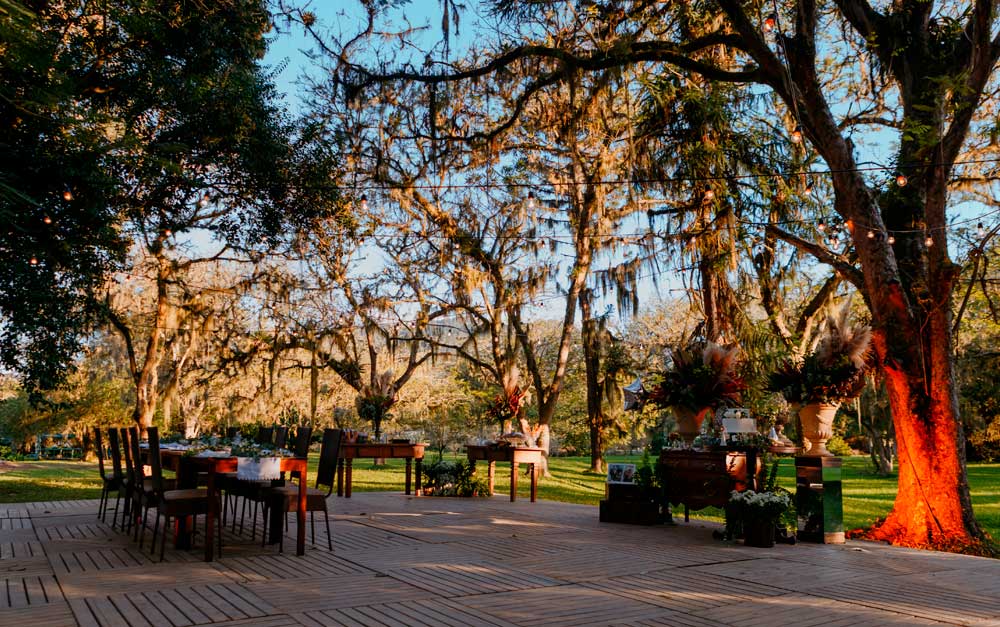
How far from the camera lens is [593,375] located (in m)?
16.9

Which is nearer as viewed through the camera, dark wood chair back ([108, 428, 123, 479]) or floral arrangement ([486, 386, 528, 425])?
dark wood chair back ([108, 428, 123, 479])

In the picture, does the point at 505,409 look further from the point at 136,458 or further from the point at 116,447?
the point at 136,458

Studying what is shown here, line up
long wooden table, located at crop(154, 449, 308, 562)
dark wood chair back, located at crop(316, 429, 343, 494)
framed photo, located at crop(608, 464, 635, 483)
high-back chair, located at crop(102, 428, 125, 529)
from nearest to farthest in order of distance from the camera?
long wooden table, located at crop(154, 449, 308, 562) → dark wood chair back, located at crop(316, 429, 343, 494) → high-back chair, located at crop(102, 428, 125, 529) → framed photo, located at crop(608, 464, 635, 483)

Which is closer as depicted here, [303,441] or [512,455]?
[303,441]

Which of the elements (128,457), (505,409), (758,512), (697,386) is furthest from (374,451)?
(758,512)

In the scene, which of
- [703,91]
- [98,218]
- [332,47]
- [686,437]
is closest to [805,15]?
[703,91]

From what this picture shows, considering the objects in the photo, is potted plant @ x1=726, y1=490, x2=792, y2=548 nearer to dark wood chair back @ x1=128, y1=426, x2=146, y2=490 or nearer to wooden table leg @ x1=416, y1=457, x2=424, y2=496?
dark wood chair back @ x1=128, y1=426, x2=146, y2=490

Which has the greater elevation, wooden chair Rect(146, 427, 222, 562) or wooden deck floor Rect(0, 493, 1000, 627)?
wooden chair Rect(146, 427, 222, 562)

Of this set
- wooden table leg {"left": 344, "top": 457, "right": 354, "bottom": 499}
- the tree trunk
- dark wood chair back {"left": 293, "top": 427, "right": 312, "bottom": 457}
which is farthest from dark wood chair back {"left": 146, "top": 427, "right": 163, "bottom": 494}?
the tree trunk

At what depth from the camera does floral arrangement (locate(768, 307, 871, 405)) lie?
21.5ft

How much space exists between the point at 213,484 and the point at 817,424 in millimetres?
5044

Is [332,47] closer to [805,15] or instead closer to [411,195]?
[411,195]

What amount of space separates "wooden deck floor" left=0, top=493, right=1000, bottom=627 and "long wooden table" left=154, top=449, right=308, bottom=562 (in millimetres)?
159

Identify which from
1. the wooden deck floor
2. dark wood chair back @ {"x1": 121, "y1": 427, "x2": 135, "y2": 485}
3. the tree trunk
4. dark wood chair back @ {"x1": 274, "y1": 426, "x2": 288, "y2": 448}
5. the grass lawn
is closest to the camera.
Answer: the wooden deck floor
